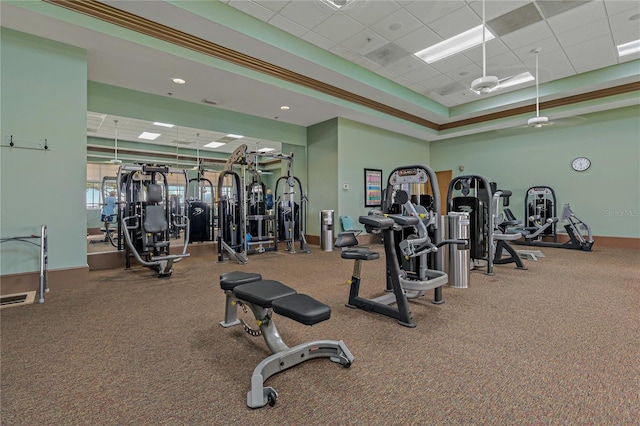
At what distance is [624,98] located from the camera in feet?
21.4

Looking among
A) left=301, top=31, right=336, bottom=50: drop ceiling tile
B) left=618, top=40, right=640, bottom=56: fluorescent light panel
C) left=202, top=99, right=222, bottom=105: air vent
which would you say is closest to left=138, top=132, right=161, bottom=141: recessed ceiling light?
left=202, top=99, right=222, bottom=105: air vent

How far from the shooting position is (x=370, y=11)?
14.3ft

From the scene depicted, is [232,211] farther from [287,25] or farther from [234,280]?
[234,280]

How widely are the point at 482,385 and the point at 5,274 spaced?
16.6 ft

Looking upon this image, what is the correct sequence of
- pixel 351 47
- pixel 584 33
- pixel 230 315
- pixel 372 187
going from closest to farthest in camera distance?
pixel 230 315 < pixel 584 33 < pixel 351 47 < pixel 372 187

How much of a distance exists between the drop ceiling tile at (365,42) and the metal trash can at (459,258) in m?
3.23

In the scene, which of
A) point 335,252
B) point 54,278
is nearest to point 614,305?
point 335,252

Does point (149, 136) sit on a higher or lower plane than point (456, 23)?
lower

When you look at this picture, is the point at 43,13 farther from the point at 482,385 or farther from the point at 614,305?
the point at 614,305

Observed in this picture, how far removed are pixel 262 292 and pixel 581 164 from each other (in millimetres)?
9159

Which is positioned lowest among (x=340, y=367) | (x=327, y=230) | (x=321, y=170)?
(x=340, y=367)

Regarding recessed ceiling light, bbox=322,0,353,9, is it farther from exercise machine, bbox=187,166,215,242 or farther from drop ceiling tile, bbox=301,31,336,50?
exercise machine, bbox=187,166,215,242

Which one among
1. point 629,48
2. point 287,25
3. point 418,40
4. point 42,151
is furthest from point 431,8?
point 42,151

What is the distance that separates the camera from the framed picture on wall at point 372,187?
330 inches
